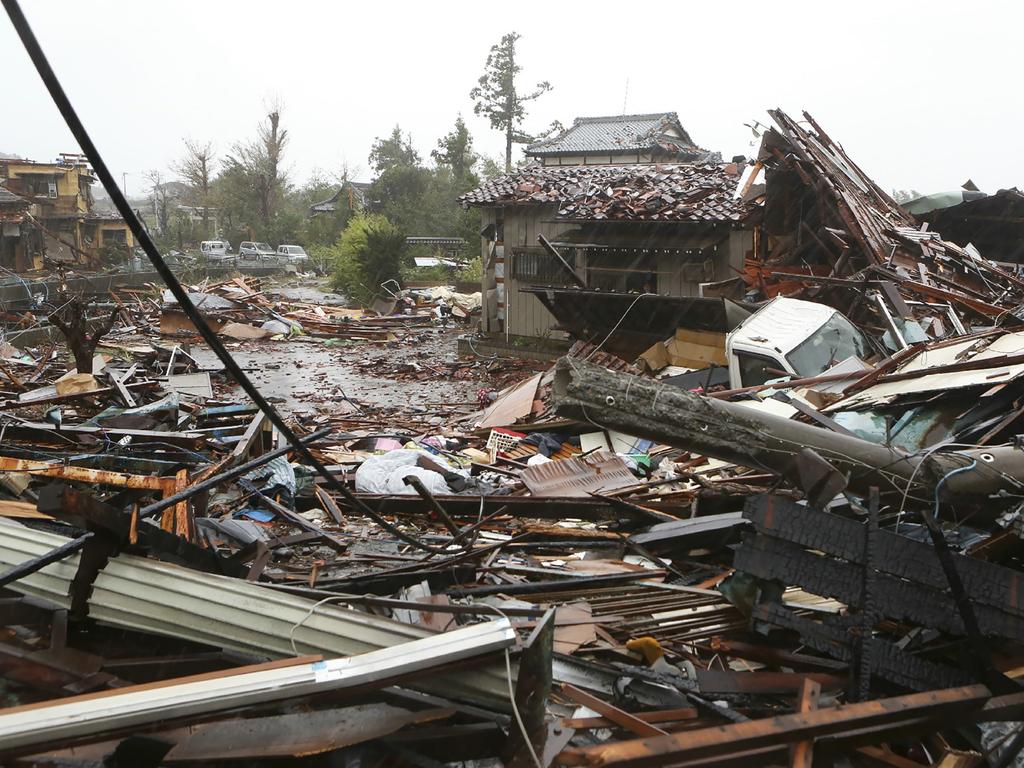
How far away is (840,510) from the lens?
468cm

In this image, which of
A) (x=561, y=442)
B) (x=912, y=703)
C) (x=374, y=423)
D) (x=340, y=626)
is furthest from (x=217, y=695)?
(x=374, y=423)

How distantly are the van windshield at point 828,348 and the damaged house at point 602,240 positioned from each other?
292 cm

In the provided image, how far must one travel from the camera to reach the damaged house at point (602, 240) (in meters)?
15.6

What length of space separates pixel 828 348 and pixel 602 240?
8676 mm

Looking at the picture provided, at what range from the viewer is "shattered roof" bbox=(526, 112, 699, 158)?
1405 inches

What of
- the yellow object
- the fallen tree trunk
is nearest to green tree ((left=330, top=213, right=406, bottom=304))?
the yellow object

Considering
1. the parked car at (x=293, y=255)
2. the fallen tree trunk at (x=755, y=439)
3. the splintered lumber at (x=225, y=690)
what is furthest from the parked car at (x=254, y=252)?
the splintered lumber at (x=225, y=690)

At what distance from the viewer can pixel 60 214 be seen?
119ft

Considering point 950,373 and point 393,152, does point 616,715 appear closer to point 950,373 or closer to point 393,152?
point 950,373

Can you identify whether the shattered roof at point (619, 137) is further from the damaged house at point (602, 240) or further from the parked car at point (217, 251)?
the parked car at point (217, 251)

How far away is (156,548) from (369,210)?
4048cm

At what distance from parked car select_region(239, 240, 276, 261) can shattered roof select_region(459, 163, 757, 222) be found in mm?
23947

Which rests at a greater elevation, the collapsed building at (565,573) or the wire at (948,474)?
the wire at (948,474)

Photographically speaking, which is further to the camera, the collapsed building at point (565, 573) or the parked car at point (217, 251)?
the parked car at point (217, 251)
